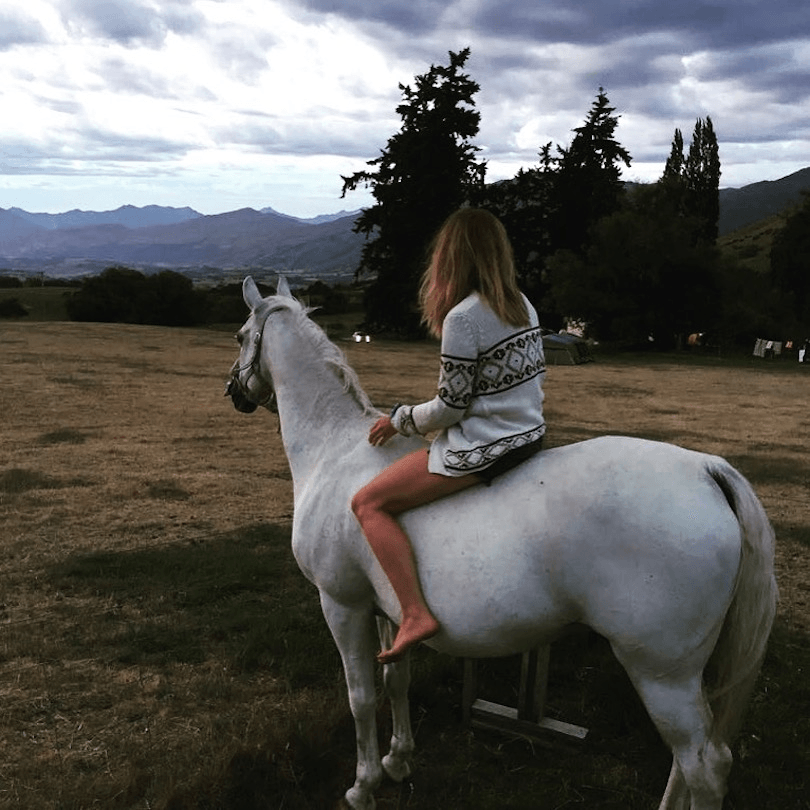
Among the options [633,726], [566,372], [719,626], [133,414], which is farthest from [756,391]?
[719,626]

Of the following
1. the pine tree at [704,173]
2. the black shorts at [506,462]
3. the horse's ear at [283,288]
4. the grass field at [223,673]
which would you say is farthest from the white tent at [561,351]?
the pine tree at [704,173]

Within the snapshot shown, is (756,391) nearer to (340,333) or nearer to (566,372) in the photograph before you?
(566,372)

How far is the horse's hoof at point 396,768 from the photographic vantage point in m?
3.89

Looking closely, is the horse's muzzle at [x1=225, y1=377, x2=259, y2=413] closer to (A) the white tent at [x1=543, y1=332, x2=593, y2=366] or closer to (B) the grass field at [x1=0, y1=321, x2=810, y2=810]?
(B) the grass field at [x1=0, y1=321, x2=810, y2=810]

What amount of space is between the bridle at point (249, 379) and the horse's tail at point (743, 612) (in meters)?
2.33

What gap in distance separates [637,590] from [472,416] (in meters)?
0.95

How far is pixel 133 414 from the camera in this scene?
594 inches

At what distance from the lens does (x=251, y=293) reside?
12.6 ft

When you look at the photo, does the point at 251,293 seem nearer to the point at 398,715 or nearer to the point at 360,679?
the point at 360,679

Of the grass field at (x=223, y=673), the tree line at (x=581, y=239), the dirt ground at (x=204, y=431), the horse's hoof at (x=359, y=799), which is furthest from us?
the tree line at (x=581, y=239)

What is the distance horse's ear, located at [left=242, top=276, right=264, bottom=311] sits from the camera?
3822mm

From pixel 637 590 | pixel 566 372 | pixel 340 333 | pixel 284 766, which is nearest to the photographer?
pixel 637 590

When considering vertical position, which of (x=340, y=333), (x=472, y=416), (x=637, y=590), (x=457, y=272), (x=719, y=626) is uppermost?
(x=457, y=272)

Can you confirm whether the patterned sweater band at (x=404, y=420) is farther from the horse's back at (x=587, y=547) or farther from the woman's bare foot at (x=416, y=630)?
the woman's bare foot at (x=416, y=630)
